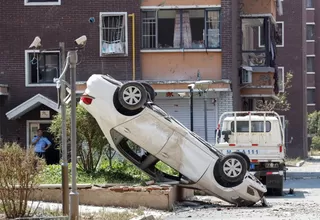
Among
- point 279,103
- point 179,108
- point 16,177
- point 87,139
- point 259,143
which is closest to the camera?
point 16,177

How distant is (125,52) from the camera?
3092cm

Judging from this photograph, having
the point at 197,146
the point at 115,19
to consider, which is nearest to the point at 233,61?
the point at 115,19

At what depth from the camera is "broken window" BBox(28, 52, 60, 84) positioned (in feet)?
105

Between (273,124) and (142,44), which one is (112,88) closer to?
(273,124)

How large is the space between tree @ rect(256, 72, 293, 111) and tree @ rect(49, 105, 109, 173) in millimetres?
20547

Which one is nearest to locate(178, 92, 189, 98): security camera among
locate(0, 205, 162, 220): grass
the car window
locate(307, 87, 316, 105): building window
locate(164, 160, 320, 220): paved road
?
the car window

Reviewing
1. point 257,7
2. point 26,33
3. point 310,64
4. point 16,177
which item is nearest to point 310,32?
point 310,64

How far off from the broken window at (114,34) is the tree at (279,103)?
1159cm

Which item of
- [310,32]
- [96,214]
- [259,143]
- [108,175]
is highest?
[310,32]

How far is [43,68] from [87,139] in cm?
1228

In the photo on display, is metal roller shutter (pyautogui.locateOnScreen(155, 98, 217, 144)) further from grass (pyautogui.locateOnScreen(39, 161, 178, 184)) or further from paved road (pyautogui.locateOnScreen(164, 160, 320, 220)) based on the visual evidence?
grass (pyautogui.locateOnScreen(39, 161, 178, 184))

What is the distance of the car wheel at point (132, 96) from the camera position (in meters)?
18.2

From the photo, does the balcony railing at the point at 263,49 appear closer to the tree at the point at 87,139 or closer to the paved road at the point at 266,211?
the paved road at the point at 266,211

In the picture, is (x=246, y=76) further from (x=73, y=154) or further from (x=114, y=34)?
(x=73, y=154)
